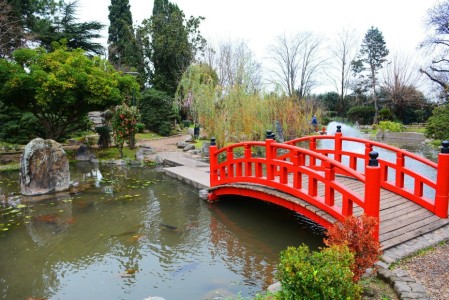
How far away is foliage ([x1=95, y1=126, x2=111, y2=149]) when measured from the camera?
48.2 ft

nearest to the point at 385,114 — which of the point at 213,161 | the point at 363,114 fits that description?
the point at 363,114

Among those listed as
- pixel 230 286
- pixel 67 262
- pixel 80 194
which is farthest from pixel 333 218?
pixel 80 194

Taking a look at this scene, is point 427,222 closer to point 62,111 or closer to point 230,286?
point 230,286

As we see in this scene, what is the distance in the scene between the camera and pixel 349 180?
6961mm

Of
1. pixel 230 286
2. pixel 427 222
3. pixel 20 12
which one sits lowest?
pixel 230 286

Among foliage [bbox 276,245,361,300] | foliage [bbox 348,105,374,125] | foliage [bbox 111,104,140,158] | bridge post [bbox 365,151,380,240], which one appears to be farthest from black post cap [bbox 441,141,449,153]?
foliage [bbox 348,105,374,125]

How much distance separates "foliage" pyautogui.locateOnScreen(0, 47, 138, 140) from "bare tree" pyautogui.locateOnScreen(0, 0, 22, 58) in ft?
12.2

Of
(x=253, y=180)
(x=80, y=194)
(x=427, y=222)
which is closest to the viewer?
(x=427, y=222)

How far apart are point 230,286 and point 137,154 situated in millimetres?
10006

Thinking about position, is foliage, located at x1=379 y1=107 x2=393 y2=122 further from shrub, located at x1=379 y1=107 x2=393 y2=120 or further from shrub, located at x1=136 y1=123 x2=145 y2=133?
shrub, located at x1=136 y1=123 x2=145 y2=133

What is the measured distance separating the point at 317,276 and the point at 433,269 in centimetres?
189

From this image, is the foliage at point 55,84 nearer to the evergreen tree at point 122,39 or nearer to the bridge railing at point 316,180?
the bridge railing at point 316,180

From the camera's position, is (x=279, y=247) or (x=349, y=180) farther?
(x=349, y=180)

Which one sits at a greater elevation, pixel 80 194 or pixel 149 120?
pixel 149 120
